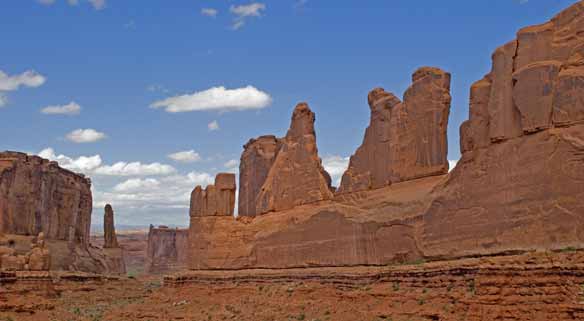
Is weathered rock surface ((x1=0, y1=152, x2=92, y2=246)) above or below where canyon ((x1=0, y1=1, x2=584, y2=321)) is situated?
above

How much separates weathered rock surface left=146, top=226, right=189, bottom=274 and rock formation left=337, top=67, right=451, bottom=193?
7256 cm

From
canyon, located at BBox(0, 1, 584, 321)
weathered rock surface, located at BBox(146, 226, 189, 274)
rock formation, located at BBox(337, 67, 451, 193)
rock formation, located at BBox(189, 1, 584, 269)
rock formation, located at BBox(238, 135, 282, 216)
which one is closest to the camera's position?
canyon, located at BBox(0, 1, 584, 321)

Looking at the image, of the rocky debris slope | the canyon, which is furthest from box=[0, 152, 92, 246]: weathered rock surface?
the rocky debris slope

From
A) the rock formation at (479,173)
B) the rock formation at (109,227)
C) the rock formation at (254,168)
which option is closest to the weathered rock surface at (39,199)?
the rock formation at (109,227)

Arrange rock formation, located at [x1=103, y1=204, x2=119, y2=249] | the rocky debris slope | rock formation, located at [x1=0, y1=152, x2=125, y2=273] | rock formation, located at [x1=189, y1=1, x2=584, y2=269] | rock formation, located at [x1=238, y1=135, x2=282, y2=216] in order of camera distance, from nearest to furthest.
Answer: the rocky debris slope → rock formation, located at [x1=189, y1=1, x2=584, y2=269] → rock formation, located at [x1=238, y1=135, x2=282, y2=216] → rock formation, located at [x1=0, y1=152, x2=125, y2=273] → rock formation, located at [x1=103, y1=204, x2=119, y2=249]

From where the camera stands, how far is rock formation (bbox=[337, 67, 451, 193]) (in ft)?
79.8

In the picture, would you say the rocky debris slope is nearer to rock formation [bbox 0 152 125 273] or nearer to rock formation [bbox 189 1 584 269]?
rock formation [bbox 189 1 584 269]

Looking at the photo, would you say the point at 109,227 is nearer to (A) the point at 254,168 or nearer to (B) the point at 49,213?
(B) the point at 49,213

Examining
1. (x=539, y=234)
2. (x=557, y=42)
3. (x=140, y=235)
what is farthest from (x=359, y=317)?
(x=140, y=235)

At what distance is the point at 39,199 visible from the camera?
6469 centimetres

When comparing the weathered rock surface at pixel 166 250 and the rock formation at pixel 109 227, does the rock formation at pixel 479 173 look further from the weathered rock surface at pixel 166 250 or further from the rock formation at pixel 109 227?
the weathered rock surface at pixel 166 250

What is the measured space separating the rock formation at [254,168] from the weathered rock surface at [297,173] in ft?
9.08

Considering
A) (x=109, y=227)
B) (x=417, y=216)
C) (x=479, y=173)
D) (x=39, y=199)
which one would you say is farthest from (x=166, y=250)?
(x=479, y=173)

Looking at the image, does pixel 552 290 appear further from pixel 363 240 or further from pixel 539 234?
pixel 363 240
